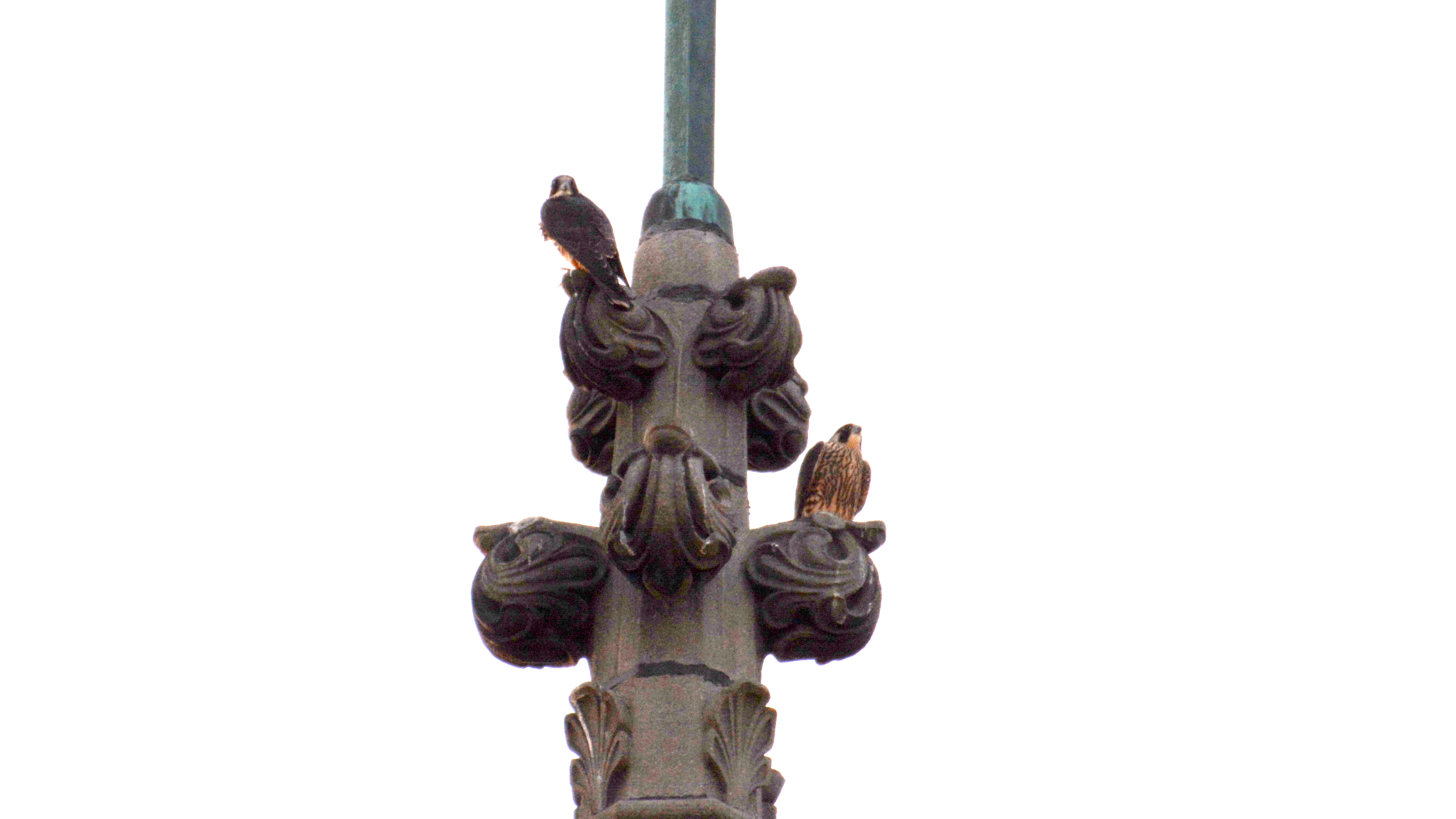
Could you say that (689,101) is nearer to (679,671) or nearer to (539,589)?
(539,589)

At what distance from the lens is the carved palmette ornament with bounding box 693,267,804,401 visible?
5285mm

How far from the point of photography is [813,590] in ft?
16.5

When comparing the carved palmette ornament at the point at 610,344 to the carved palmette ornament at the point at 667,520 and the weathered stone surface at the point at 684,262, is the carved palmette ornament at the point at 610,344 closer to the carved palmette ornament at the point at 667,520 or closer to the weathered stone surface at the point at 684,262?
the weathered stone surface at the point at 684,262

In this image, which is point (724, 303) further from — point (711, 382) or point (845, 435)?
point (845, 435)

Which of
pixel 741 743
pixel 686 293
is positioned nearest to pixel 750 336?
pixel 686 293

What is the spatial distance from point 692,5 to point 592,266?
0.80 meters

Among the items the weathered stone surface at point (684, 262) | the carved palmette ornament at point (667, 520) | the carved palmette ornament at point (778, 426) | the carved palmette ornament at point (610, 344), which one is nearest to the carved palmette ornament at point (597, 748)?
the carved palmette ornament at point (667, 520)

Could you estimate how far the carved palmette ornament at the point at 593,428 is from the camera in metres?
5.53

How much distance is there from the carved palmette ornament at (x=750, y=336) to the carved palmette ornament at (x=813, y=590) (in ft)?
1.29

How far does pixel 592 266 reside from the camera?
18.1 feet

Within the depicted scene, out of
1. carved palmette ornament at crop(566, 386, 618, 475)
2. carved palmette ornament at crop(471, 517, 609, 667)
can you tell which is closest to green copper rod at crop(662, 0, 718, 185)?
carved palmette ornament at crop(566, 386, 618, 475)

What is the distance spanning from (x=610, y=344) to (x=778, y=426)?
54 cm

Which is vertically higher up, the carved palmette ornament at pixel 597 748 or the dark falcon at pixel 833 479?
the dark falcon at pixel 833 479

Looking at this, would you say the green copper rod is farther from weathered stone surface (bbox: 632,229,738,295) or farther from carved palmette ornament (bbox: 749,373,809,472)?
carved palmette ornament (bbox: 749,373,809,472)
